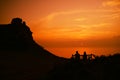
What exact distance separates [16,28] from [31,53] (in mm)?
8755

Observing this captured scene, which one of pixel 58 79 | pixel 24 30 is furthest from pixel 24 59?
pixel 58 79

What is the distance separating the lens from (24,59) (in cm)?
4278

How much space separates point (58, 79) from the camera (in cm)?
2119

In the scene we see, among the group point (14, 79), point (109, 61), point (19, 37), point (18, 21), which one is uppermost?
point (18, 21)

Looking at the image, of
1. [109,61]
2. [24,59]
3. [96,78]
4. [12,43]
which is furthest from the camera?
[12,43]

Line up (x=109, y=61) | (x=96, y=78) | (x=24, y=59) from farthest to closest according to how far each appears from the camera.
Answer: (x=24, y=59), (x=109, y=61), (x=96, y=78)

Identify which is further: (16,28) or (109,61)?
(16,28)

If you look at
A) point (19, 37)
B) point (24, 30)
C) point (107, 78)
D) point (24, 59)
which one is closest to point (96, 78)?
point (107, 78)

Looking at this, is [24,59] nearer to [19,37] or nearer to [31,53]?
[31,53]

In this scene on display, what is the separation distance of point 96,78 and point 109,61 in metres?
4.48

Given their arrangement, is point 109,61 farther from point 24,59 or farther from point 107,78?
point 24,59

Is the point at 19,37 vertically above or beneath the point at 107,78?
above

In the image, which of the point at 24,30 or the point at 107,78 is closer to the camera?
the point at 107,78

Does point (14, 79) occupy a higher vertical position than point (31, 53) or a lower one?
lower
